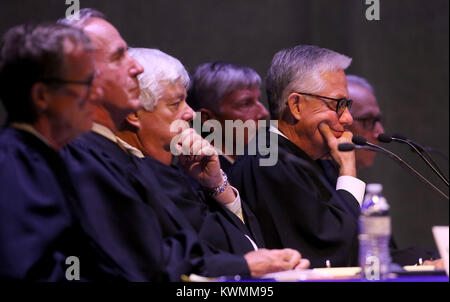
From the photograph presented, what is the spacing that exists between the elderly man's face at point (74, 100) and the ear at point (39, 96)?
0.02m

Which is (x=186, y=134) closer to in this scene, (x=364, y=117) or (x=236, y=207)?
(x=236, y=207)

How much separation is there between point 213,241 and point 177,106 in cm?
68

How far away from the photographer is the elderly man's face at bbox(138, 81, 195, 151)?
3.49 metres

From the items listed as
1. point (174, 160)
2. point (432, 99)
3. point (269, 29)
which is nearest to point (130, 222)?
point (174, 160)

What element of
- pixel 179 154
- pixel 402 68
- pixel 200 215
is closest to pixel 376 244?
pixel 200 215

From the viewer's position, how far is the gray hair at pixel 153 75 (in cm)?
348

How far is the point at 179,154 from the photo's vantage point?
3531 mm

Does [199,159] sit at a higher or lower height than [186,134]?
lower

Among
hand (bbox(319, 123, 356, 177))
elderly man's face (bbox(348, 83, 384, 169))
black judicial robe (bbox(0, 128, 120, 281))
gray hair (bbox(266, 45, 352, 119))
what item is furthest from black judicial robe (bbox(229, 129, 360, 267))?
black judicial robe (bbox(0, 128, 120, 281))

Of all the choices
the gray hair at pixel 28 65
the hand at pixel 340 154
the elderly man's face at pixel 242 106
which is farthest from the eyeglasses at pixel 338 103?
the gray hair at pixel 28 65

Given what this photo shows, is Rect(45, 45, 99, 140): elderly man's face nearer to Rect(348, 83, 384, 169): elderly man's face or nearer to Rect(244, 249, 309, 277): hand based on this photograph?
Rect(244, 249, 309, 277): hand

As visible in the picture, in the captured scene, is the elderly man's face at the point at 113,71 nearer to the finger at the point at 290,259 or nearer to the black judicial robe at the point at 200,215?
the black judicial robe at the point at 200,215

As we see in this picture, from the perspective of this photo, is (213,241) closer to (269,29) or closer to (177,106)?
(177,106)

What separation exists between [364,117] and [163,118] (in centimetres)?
208
